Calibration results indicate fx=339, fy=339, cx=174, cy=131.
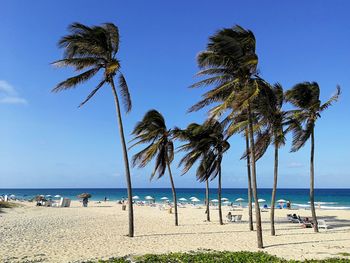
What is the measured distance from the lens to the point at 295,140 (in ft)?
59.1

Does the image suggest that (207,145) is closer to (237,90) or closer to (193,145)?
(193,145)

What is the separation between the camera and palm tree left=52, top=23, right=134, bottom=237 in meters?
15.2

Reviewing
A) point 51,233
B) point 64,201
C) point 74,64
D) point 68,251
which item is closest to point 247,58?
point 74,64

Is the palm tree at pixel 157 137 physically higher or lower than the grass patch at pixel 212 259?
higher

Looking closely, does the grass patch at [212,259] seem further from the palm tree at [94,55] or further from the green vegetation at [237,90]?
the palm tree at [94,55]

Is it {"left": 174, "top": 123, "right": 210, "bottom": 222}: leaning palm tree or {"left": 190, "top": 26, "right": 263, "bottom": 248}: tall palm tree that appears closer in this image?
{"left": 190, "top": 26, "right": 263, "bottom": 248}: tall palm tree

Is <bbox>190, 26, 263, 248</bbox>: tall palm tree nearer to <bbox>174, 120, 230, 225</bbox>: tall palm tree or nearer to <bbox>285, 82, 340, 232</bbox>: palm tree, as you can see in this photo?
<bbox>285, 82, 340, 232</bbox>: palm tree

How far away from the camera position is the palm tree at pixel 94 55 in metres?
15.2

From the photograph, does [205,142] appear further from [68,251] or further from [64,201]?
[64,201]

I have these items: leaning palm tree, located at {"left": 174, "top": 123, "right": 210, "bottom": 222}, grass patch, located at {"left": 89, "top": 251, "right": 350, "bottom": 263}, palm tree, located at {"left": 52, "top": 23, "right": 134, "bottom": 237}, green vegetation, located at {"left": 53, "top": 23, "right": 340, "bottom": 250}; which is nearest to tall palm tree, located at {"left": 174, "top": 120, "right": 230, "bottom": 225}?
leaning palm tree, located at {"left": 174, "top": 123, "right": 210, "bottom": 222}

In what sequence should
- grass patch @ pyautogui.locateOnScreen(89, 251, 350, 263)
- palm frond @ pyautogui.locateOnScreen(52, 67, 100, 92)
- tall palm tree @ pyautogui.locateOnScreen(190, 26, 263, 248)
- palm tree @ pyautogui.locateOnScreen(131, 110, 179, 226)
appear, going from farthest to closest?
palm tree @ pyautogui.locateOnScreen(131, 110, 179, 226), palm frond @ pyautogui.locateOnScreen(52, 67, 100, 92), tall palm tree @ pyautogui.locateOnScreen(190, 26, 263, 248), grass patch @ pyautogui.locateOnScreen(89, 251, 350, 263)

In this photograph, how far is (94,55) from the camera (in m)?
16.0

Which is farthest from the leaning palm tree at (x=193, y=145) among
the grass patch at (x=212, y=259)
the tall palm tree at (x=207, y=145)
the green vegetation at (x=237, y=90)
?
the grass patch at (x=212, y=259)

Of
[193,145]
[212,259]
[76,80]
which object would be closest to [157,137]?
[193,145]
